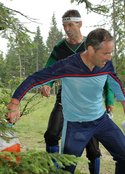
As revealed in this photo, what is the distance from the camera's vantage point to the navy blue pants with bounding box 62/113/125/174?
4.23m

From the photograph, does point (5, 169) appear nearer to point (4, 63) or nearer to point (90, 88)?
point (90, 88)

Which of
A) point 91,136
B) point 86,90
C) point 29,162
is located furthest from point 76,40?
point 29,162

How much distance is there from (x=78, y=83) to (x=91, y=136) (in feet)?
2.13

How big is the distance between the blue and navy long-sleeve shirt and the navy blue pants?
0.08 metres

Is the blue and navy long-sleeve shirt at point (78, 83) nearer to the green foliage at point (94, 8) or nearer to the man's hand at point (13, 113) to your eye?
the man's hand at point (13, 113)

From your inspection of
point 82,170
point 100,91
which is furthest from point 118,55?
point 100,91

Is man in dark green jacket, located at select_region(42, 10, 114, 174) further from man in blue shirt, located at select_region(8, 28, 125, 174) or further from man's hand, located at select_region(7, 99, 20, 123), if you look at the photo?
man's hand, located at select_region(7, 99, 20, 123)

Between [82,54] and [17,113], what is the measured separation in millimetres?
1053

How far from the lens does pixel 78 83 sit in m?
4.14

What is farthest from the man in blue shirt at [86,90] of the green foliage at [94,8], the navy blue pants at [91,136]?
the green foliage at [94,8]

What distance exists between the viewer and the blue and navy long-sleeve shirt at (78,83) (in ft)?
13.3

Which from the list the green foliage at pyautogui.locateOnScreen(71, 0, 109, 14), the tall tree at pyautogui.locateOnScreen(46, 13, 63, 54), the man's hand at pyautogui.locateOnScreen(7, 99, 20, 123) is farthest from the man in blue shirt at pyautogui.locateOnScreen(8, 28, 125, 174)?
the tall tree at pyautogui.locateOnScreen(46, 13, 63, 54)

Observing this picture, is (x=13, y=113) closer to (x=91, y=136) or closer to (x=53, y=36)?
(x=91, y=136)

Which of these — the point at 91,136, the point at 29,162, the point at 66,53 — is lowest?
the point at 91,136
